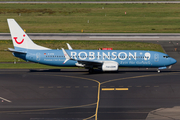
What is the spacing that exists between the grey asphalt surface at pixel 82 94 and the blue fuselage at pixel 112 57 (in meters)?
2.05

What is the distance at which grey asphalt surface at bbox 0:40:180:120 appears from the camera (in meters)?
34.5

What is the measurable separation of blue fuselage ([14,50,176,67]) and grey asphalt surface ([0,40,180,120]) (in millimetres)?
2048

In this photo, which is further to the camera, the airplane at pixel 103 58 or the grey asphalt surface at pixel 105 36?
the grey asphalt surface at pixel 105 36

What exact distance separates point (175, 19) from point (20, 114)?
338ft

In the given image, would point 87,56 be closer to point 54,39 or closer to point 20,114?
point 20,114

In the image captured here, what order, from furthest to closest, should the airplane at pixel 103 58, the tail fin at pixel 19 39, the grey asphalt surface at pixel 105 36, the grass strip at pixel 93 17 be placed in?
1. the grass strip at pixel 93 17
2. the grey asphalt surface at pixel 105 36
3. the tail fin at pixel 19 39
4. the airplane at pixel 103 58

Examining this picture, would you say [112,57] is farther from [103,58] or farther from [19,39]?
[19,39]

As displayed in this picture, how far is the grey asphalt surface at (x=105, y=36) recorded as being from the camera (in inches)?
3629

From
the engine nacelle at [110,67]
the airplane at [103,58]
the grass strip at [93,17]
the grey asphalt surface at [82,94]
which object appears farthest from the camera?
the grass strip at [93,17]

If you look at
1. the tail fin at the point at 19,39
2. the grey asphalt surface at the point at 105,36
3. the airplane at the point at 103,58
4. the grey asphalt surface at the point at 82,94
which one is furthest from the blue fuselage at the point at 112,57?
the grey asphalt surface at the point at 105,36

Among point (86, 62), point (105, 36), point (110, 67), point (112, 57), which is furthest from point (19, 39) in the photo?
point (105, 36)

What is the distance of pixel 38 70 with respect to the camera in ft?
196

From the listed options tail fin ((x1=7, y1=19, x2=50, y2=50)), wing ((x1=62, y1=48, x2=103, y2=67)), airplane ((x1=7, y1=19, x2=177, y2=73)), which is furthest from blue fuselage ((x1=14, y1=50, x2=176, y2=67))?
tail fin ((x1=7, y1=19, x2=50, y2=50))

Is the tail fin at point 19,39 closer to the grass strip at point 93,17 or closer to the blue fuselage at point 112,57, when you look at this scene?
the blue fuselage at point 112,57
